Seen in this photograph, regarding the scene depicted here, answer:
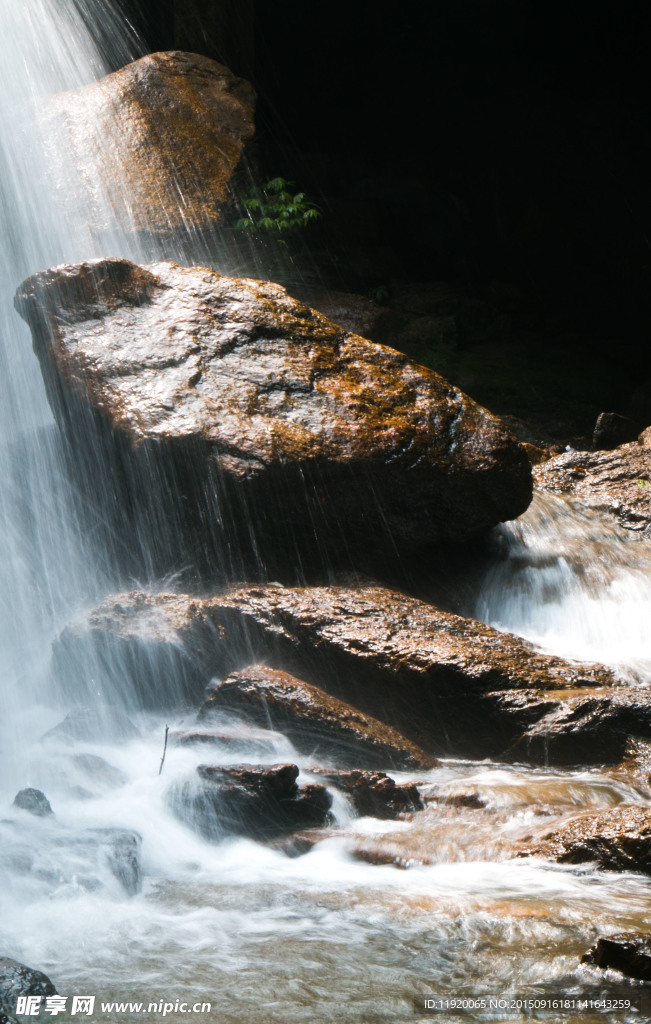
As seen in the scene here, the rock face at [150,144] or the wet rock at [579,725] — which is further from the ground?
the rock face at [150,144]

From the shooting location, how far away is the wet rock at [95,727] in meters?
5.30

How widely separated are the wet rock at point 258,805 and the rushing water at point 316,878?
0.30 ft

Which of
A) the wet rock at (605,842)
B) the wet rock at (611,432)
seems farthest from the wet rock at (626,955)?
the wet rock at (611,432)

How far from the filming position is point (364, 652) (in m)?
5.20

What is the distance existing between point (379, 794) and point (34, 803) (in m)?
1.80

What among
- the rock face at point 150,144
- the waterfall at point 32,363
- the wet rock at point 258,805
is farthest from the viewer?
the rock face at point 150,144

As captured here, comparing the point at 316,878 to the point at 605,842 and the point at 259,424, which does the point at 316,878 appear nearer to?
the point at 605,842

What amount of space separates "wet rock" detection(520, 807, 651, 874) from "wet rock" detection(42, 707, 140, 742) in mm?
2830

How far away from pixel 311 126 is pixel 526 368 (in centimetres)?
620

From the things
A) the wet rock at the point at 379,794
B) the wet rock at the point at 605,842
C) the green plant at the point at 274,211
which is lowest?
the wet rock at the point at 605,842

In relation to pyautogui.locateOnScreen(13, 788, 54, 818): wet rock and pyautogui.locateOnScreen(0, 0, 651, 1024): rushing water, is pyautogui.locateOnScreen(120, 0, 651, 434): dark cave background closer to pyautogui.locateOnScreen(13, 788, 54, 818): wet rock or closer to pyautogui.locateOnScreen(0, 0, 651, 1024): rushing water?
pyautogui.locateOnScreen(0, 0, 651, 1024): rushing water

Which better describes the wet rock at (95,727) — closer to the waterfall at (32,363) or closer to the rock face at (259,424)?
the waterfall at (32,363)

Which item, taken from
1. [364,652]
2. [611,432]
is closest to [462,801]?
[364,652]

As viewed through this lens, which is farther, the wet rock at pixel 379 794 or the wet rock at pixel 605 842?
the wet rock at pixel 379 794
